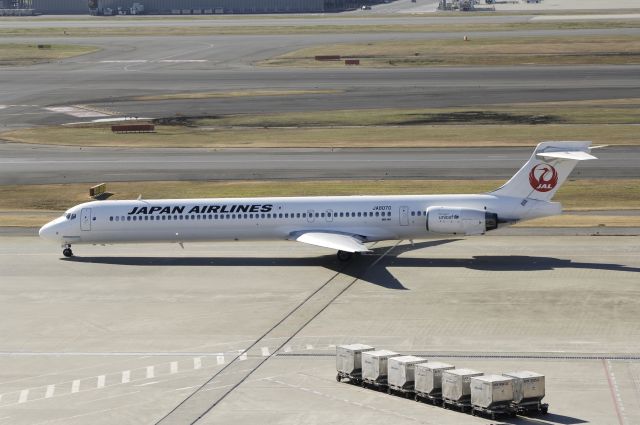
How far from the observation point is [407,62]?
6112 inches

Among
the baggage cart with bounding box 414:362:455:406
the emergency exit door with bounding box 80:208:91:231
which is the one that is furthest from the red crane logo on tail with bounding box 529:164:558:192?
the emergency exit door with bounding box 80:208:91:231

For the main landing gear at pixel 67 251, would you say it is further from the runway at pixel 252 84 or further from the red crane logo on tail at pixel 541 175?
the runway at pixel 252 84

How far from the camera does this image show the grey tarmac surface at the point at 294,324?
128 feet

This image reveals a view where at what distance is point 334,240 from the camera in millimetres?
60000

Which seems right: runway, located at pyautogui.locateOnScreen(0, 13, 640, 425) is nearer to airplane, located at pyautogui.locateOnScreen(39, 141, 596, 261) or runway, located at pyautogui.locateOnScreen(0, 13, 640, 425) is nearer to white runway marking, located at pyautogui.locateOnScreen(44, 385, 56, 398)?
white runway marking, located at pyautogui.locateOnScreen(44, 385, 56, 398)

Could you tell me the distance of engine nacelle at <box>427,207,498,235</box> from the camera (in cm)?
5991

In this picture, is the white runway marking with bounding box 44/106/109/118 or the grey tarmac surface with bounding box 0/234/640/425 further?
the white runway marking with bounding box 44/106/109/118

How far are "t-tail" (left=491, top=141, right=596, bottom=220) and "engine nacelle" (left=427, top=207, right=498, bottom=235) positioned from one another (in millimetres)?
1600

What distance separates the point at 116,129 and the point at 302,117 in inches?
736

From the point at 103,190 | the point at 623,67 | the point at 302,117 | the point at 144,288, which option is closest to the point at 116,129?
the point at 302,117

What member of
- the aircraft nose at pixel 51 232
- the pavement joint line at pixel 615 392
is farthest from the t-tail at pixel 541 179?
the aircraft nose at pixel 51 232

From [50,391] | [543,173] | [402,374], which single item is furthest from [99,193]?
[402,374]

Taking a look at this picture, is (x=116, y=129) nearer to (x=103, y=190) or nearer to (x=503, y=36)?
(x=103, y=190)

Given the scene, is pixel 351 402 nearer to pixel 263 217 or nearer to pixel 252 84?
pixel 263 217
